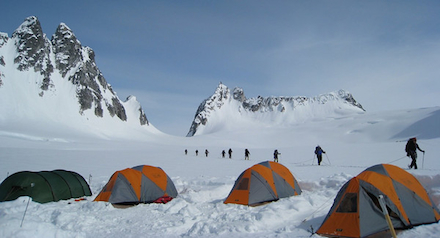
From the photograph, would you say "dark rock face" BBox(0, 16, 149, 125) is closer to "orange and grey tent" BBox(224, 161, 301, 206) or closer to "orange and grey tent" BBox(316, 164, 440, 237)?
"orange and grey tent" BBox(224, 161, 301, 206)

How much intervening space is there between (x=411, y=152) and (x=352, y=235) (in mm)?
10137

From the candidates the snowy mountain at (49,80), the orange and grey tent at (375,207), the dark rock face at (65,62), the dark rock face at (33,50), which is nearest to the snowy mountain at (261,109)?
the dark rock face at (65,62)

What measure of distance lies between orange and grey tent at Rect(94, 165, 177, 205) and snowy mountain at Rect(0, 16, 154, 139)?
6603cm

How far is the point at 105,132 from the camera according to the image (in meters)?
81.1

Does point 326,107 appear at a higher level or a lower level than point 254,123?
higher

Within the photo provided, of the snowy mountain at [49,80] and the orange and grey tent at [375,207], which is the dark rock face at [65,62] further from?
the orange and grey tent at [375,207]

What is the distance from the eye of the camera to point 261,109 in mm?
169250

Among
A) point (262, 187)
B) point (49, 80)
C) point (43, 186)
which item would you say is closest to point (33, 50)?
point (49, 80)

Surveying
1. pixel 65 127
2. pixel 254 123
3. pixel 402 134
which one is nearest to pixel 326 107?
pixel 254 123

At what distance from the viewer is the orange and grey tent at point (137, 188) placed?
10711mm

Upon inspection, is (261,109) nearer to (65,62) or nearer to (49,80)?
(65,62)

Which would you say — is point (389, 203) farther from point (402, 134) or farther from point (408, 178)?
point (402, 134)

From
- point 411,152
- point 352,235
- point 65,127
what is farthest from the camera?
point 65,127

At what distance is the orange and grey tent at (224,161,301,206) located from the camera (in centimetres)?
975
